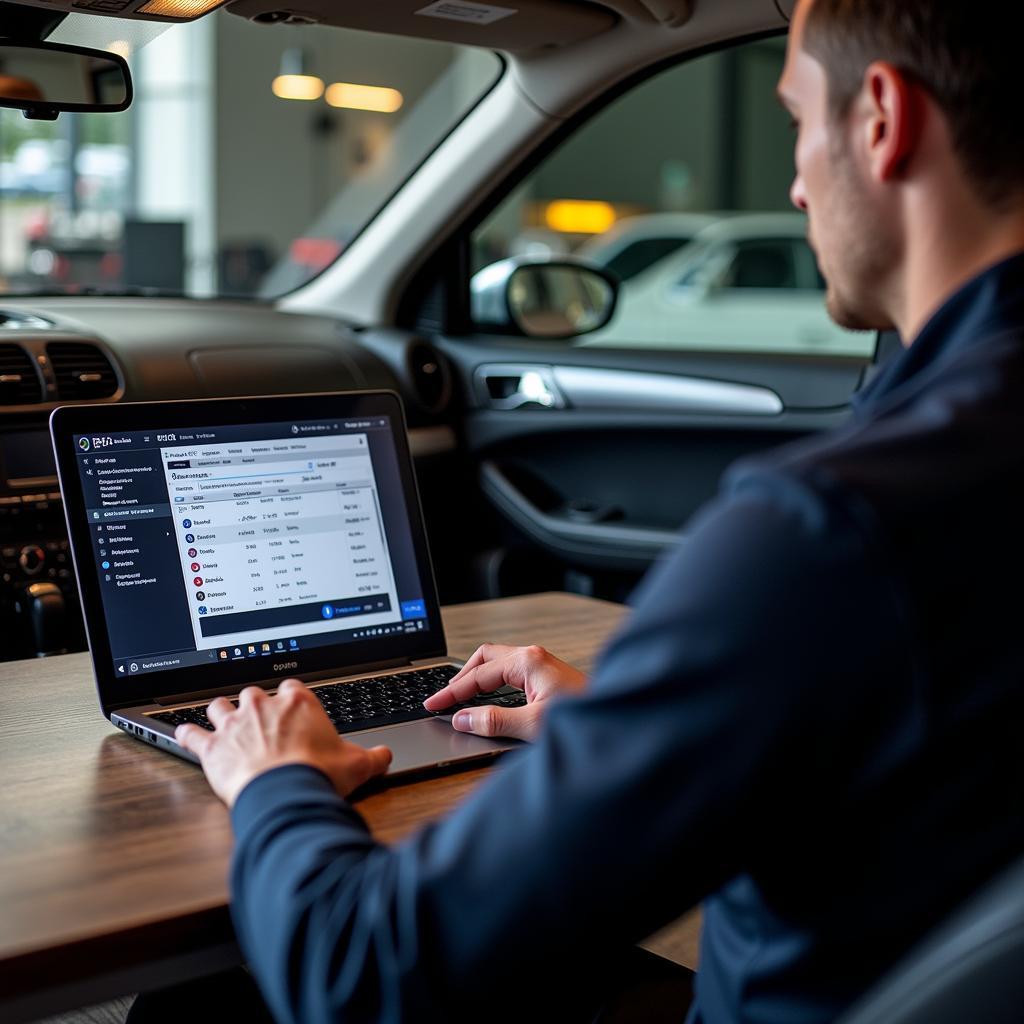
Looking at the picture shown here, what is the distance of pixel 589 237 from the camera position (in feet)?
55.6

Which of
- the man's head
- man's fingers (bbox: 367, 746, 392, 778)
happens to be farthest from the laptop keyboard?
the man's head

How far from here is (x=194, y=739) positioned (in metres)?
A: 1.20

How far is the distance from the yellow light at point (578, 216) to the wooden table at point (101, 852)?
16058 mm

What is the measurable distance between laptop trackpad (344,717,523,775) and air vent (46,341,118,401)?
1261 millimetres

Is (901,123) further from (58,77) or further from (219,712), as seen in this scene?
(58,77)

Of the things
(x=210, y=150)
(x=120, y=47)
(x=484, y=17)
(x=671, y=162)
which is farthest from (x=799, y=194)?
(x=671, y=162)

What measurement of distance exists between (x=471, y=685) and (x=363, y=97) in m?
12.2

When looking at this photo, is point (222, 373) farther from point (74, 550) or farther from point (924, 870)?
point (924, 870)

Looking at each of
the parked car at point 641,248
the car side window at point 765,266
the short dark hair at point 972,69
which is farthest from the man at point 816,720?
the parked car at point 641,248

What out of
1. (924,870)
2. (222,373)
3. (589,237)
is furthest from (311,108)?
(924,870)

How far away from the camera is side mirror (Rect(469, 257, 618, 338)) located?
10.3 feet

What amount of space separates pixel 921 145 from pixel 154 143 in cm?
1311

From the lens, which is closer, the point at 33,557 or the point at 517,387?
the point at 33,557

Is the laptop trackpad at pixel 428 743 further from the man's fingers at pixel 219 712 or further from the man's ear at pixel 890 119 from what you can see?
the man's ear at pixel 890 119
